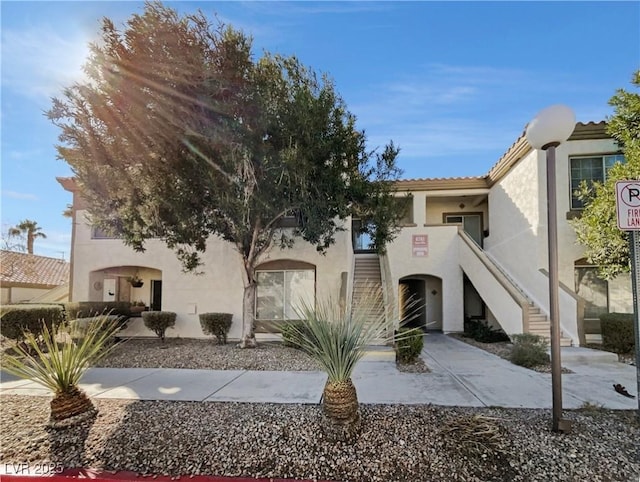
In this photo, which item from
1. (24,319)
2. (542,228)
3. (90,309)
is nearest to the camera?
(24,319)

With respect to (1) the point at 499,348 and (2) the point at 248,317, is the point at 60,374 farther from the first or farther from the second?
(1) the point at 499,348

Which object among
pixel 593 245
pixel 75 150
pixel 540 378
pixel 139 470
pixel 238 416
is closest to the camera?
pixel 139 470

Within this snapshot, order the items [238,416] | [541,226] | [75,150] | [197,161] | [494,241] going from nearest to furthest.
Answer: [238,416] < [197,161] < [75,150] < [541,226] < [494,241]

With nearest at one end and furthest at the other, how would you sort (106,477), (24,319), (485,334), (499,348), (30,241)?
(106,477) < (24,319) < (499,348) < (485,334) < (30,241)

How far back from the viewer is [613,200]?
895 cm

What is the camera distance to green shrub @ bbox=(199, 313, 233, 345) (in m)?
11.2

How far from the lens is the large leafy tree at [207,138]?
7.26m

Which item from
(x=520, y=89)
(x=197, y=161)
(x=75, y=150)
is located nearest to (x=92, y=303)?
(x=75, y=150)

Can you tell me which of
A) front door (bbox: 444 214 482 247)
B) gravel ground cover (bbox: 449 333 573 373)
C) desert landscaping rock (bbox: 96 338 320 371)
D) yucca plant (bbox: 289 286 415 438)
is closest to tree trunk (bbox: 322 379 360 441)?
yucca plant (bbox: 289 286 415 438)

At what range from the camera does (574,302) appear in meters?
10.6

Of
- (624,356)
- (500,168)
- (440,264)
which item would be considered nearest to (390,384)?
(624,356)

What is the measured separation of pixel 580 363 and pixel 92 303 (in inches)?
584

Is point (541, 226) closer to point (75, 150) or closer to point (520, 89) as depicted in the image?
point (520, 89)

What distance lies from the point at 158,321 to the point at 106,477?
8535 mm
